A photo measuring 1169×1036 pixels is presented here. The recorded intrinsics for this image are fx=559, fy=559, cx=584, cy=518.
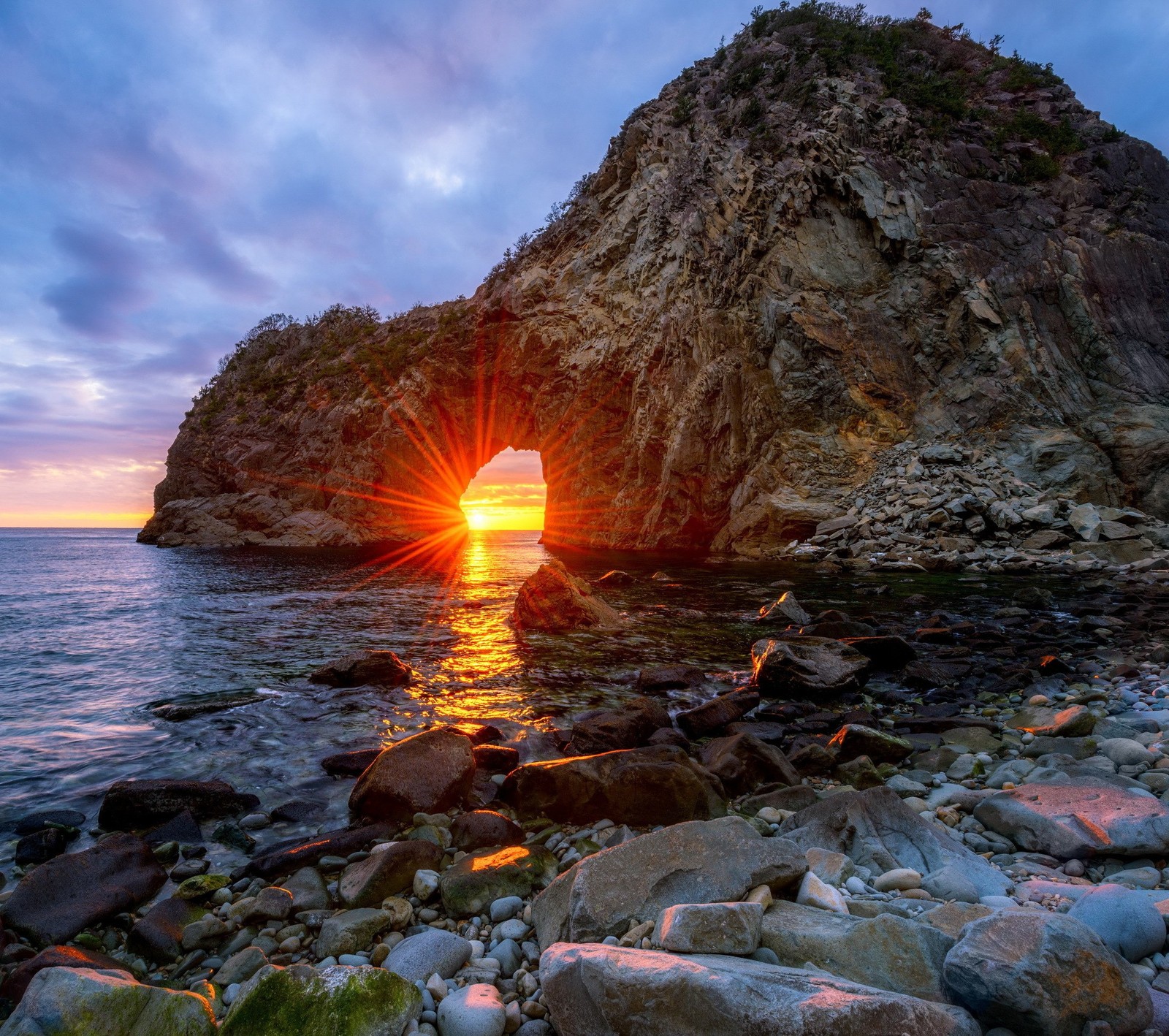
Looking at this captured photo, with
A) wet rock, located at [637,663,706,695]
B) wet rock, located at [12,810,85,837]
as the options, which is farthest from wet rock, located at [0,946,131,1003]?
wet rock, located at [637,663,706,695]

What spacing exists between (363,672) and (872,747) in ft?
24.9

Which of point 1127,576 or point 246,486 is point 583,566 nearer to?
point 1127,576

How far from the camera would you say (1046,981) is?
208 centimetres

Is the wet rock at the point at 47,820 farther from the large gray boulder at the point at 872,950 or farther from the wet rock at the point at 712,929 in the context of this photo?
the large gray boulder at the point at 872,950

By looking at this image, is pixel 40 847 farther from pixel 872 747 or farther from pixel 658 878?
pixel 872 747

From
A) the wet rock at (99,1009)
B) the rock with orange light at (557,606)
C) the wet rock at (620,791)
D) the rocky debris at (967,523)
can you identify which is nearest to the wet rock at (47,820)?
the wet rock at (99,1009)

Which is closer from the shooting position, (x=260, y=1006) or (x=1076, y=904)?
(x=260, y=1006)

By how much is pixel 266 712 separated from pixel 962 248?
39697 mm

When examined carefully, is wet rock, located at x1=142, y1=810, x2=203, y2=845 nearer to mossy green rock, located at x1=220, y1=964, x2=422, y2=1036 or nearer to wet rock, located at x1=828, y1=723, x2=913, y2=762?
mossy green rock, located at x1=220, y1=964, x2=422, y2=1036

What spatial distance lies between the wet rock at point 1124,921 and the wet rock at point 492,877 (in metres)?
2.98

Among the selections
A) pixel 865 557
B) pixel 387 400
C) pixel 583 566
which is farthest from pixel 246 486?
pixel 865 557

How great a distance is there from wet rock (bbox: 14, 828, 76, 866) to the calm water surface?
126mm

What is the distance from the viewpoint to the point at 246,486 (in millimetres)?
57312

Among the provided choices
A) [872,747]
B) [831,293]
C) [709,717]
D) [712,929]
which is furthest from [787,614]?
[831,293]
